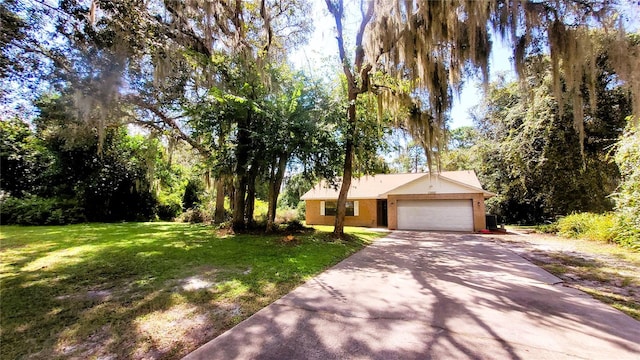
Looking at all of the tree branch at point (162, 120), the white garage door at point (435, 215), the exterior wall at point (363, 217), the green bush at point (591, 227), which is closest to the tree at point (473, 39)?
the green bush at point (591, 227)

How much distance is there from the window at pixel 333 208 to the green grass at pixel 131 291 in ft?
35.2

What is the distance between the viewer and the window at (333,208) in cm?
1884

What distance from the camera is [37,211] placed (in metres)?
12.9

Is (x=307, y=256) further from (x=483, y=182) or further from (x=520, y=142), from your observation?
(x=483, y=182)

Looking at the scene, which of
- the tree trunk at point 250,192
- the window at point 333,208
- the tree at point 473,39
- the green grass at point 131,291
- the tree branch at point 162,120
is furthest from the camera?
the window at point 333,208

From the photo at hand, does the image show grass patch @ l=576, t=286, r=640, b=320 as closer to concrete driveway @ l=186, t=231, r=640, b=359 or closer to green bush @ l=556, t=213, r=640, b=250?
concrete driveway @ l=186, t=231, r=640, b=359

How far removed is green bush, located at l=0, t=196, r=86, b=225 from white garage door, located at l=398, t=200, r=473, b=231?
1772 cm

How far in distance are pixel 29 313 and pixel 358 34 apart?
35.8ft

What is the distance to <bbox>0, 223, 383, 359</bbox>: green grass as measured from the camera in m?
2.85

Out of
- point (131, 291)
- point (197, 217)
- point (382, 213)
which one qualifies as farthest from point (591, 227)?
point (197, 217)

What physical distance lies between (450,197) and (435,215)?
4.37ft

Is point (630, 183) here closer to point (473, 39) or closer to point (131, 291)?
point (473, 39)

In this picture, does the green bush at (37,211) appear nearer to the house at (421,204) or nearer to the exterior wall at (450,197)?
the house at (421,204)

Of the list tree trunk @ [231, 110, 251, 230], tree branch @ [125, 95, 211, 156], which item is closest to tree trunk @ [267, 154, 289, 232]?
tree trunk @ [231, 110, 251, 230]
